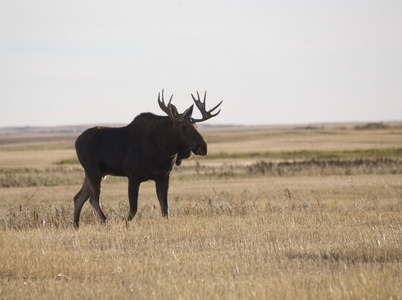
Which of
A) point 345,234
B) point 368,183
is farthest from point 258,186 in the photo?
point 345,234

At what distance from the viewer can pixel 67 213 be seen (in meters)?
14.9

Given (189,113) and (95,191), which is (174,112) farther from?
(95,191)

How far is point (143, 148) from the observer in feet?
41.6

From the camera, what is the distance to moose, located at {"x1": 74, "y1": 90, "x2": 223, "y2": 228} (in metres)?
12.6

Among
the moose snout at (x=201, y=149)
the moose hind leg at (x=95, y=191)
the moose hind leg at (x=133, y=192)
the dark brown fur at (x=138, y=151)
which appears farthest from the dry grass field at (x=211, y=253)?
the moose snout at (x=201, y=149)

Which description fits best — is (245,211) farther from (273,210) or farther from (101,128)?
(101,128)

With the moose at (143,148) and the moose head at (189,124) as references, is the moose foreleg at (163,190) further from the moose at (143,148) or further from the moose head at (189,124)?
the moose head at (189,124)

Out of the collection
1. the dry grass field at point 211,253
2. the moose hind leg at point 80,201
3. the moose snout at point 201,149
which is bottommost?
the dry grass field at point 211,253

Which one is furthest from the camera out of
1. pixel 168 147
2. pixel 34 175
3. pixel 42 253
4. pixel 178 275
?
pixel 34 175

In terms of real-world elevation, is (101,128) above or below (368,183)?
above

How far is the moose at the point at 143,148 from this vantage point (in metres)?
12.6

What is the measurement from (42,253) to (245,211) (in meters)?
6.22

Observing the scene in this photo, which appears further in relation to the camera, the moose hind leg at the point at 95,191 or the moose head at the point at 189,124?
the moose hind leg at the point at 95,191

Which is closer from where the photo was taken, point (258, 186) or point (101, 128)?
point (101, 128)
